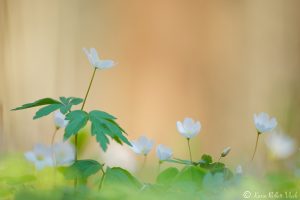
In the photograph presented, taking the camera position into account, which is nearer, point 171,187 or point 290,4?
point 171,187

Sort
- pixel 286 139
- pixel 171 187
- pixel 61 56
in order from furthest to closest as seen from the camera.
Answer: pixel 61 56 < pixel 286 139 < pixel 171 187

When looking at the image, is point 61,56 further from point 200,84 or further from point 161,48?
point 200,84

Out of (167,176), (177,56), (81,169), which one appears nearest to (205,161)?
(167,176)

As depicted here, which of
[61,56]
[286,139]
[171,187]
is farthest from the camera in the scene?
[61,56]

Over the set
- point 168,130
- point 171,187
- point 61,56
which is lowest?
point 171,187

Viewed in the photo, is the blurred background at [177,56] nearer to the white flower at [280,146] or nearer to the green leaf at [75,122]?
the white flower at [280,146]

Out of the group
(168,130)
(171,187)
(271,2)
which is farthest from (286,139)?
(271,2)

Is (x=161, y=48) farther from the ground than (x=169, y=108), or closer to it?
farther from the ground
